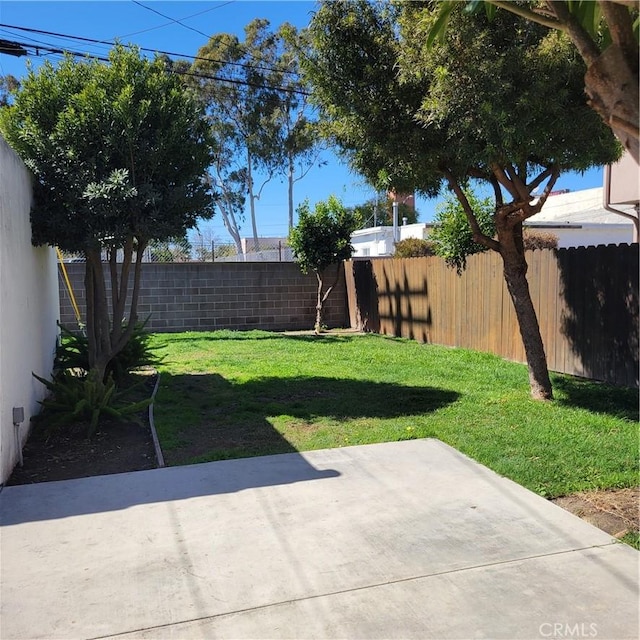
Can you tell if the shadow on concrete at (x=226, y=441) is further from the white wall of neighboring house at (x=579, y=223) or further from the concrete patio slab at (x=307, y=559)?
the white wall of neighboring house at (x=579, y=223)

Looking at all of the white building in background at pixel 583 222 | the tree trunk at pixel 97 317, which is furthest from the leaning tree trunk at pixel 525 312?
the white building in background at pixel 583 222

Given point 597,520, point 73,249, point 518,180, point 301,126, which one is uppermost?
point 301,126

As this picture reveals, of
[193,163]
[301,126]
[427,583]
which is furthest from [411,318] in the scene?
[301,126]

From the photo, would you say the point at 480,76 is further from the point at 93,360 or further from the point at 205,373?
the point at 205,373

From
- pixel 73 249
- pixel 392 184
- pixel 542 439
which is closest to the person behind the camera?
pixel 542 439

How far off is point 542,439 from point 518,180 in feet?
10.3

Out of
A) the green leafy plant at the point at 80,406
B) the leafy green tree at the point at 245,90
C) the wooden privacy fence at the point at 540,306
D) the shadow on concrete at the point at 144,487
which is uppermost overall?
the leafy green tree at the point at 245,90

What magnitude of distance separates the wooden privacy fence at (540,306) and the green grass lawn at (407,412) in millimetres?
442

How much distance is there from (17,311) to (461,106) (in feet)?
16.0

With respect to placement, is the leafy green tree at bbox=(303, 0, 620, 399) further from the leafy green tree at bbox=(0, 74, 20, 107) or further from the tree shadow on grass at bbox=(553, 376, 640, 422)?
the leafy green tree at bbox=(0, 74, 20, 107)

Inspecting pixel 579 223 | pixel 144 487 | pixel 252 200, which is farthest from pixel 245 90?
pixel 144 487

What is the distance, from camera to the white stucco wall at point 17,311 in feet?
16.1

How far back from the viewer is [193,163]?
6.98m

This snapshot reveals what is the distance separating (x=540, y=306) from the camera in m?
9.19
